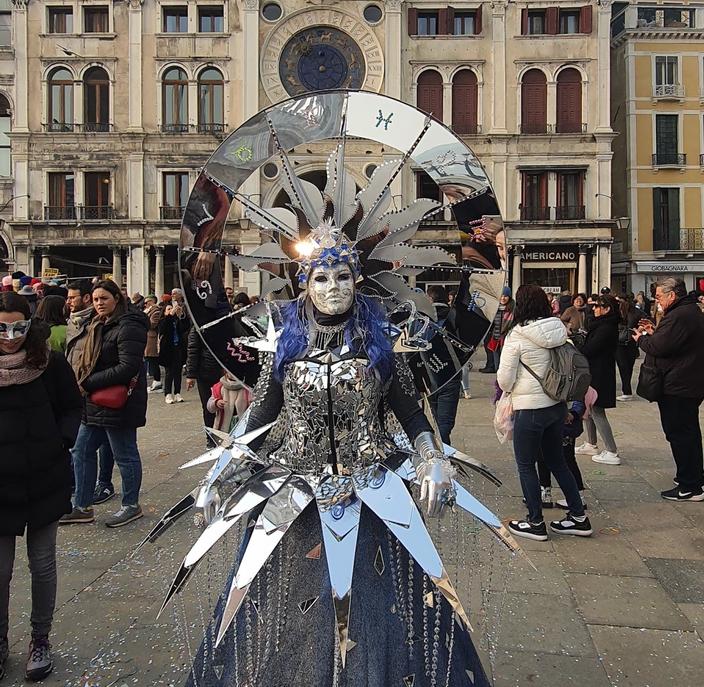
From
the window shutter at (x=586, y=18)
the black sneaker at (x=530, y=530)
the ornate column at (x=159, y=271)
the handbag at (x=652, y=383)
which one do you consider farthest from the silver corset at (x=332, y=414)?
the window shutter at (x=586, y=18)

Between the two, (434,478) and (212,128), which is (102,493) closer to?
(434,478)

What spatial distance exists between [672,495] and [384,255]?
4087mm

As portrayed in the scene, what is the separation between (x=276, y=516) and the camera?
2.42 meters

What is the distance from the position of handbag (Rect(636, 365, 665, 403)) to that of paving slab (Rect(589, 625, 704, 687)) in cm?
270

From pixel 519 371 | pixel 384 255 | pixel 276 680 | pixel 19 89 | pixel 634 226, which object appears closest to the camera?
pixel 276 680

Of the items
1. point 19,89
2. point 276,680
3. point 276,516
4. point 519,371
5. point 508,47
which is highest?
point 508,47

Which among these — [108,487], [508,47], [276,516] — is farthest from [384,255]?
[508,47]

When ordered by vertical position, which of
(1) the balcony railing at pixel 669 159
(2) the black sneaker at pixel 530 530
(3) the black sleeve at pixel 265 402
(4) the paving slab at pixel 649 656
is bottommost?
(4) the paving slab at pixel 649 656

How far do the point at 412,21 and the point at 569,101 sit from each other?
7.41 m

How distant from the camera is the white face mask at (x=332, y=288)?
101 inches

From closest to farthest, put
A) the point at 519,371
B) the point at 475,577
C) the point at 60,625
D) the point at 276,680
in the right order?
the point at 276,680, the point at 60,625, the point at 475,577, the point at 519,371

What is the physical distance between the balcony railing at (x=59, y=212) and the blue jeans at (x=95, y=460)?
24685mm

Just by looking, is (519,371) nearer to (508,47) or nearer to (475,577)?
(475,577)

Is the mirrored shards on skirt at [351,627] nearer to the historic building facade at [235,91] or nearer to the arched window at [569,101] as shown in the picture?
the historic building facade at [235,91]
